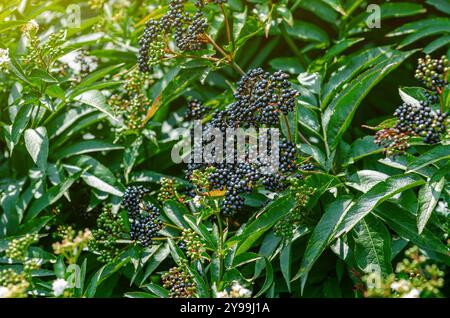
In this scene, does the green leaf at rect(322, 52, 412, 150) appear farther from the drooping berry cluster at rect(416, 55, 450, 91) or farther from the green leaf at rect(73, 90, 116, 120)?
the green leaf at rect(73, 90, 116, 120)

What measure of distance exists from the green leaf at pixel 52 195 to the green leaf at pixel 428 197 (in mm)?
1573

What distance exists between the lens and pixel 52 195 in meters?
2.98

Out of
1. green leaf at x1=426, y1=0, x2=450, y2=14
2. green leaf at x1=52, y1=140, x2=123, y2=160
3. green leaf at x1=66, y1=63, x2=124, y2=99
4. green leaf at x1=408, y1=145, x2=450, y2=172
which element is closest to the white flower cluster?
green leaf at x1=408, y1=145, x2=450, y2=172

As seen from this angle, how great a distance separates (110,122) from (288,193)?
1.23m

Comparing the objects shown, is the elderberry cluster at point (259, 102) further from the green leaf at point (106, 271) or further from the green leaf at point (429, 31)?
the green leaf at point (429, 31)

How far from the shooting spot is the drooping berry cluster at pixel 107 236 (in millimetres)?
2738

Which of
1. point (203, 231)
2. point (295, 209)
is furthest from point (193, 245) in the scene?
point (295, 209)

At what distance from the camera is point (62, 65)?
3.47 m

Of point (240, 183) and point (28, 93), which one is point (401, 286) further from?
point (28, 93)

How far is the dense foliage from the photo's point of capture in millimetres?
2408

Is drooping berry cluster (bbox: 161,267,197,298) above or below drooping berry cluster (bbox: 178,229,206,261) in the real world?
below

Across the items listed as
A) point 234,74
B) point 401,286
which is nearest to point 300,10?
point 234,74

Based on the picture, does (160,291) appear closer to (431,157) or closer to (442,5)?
(431,157)

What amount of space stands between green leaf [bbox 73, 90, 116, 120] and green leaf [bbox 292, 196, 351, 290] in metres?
1.09
